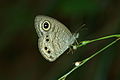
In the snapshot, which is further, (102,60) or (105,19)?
(105,19)

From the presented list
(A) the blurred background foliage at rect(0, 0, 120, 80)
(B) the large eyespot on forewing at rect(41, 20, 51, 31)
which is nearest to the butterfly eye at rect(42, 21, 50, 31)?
(B) the large eyespot on forewing at rect(41, 20, 51, 31)

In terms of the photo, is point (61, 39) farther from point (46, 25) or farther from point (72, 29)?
point (72, 29)

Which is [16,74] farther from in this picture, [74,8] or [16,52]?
[74,8]

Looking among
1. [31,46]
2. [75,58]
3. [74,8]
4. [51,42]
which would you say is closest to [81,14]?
[74,8]

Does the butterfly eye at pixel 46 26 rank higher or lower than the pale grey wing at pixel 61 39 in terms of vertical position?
higher

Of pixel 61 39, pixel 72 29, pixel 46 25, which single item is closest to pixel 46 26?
pixel 46 25

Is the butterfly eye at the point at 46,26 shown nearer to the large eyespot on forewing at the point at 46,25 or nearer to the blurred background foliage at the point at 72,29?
the large eyespot on forewing at the point at 46,25

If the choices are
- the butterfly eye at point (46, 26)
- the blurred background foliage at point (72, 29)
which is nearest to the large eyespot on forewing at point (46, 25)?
the butterfly eye at point (46, 26)

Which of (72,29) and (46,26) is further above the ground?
(46,26)

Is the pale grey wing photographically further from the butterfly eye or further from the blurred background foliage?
the blurred background foliage
